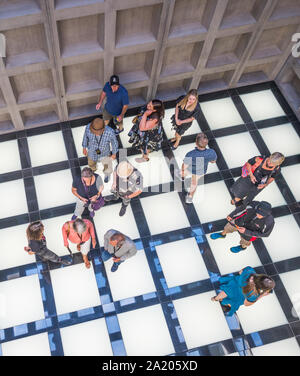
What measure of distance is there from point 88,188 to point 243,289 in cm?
279

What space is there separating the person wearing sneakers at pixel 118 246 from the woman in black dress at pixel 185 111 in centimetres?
271

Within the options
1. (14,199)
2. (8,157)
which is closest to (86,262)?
(14,199)

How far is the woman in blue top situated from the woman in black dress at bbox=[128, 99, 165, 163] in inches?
110

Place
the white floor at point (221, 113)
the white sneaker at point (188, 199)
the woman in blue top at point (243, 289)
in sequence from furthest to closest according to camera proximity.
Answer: the white floor at point (221, 113)
the white sneaker at point (188, 199)
the woman in blue top at point (243, 289)

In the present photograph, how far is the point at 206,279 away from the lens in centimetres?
664

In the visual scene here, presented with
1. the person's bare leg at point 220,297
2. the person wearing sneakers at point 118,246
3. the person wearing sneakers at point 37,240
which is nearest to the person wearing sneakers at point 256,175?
the person's bare leg at point 220,297

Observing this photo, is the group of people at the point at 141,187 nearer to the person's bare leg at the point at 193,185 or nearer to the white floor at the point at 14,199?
the person's bare leg at the point at 193,185

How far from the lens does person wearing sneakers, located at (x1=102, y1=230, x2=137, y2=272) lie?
5330mm

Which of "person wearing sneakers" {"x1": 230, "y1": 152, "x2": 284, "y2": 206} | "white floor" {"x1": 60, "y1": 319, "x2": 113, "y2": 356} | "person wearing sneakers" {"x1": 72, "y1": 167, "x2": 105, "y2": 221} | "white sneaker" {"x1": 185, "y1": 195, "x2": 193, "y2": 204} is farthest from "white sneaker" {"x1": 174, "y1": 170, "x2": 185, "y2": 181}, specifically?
"white floor" {"x1": 60, "y1": 319, "x2": 113, "y2": 356}

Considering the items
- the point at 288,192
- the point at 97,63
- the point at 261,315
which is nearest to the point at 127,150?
the point at 97,63

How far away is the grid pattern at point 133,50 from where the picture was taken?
603 cm
